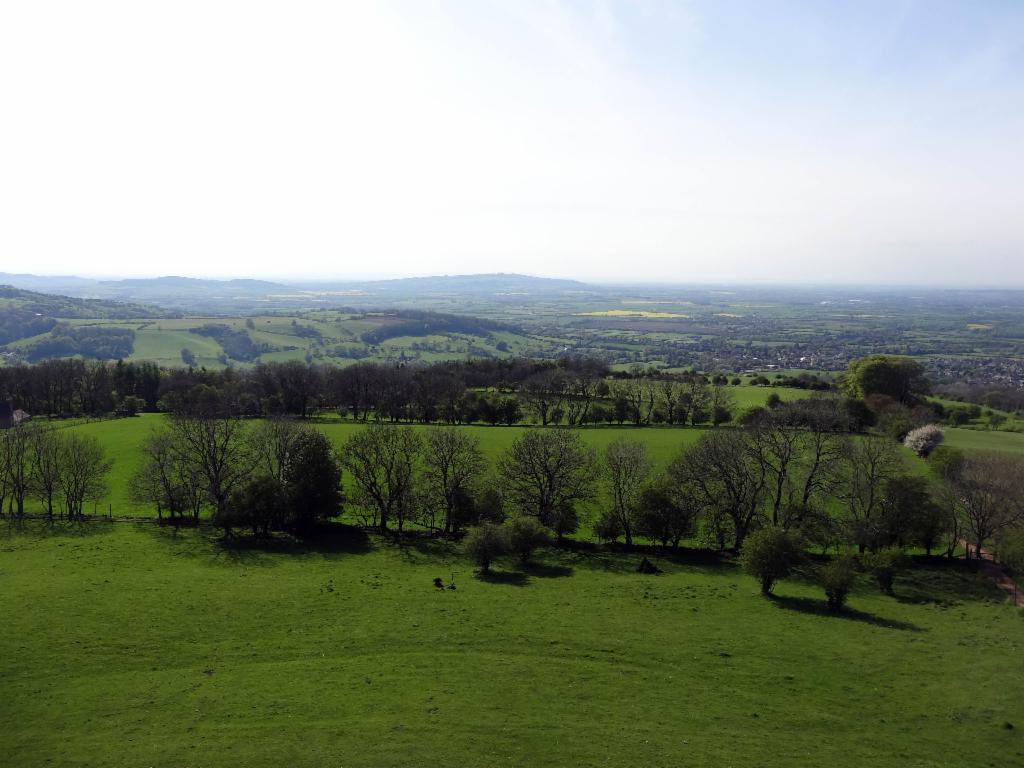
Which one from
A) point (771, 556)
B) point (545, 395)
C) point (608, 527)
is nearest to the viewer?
point (771, 556)

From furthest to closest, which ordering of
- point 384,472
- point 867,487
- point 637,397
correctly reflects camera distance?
point 637,397 < point 384,472 < point 867,487

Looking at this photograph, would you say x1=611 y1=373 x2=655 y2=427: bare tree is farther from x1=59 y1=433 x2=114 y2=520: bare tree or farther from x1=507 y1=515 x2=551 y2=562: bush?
x1=59 y1=433 x2=114 y2=520: bare tree

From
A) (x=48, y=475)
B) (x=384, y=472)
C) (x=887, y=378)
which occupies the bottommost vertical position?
(x=48, y=475)

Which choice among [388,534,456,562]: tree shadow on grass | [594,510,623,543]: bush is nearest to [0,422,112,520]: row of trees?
Answer: [388,534,456,562]: tree shadow on grass

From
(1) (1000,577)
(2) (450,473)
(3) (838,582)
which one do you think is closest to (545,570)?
(2) (450,473)

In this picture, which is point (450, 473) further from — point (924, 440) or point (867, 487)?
point (924, 440)

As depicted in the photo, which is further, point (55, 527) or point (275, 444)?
point (275, 444)
